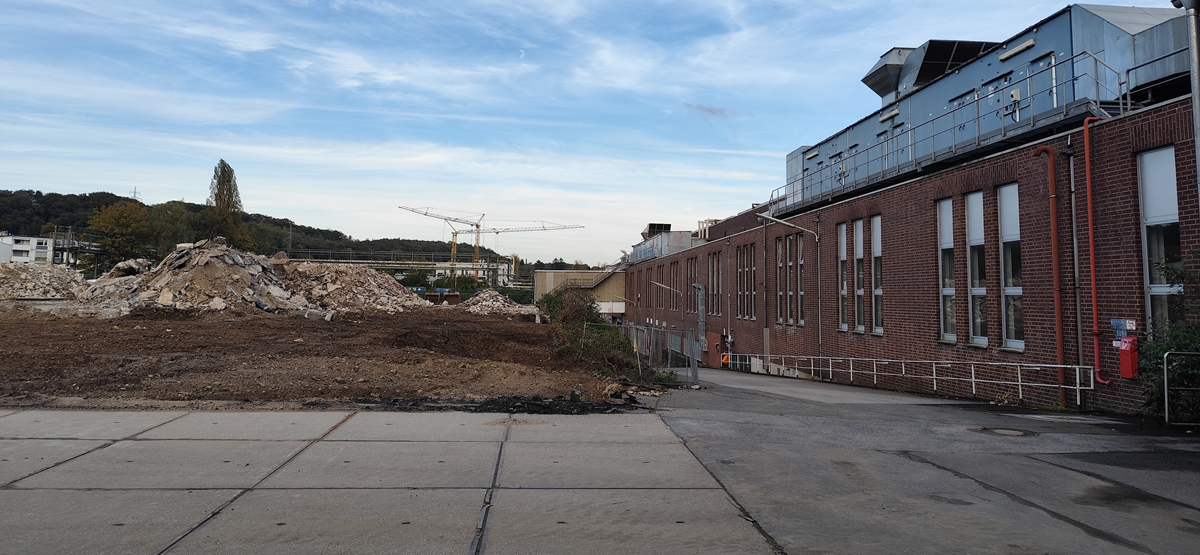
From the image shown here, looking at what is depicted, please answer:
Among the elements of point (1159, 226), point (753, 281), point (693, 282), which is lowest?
point (1159, 226)

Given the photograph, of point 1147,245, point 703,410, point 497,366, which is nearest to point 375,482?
point 703,410

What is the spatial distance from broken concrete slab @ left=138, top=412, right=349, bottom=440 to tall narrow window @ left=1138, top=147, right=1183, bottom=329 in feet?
41.2

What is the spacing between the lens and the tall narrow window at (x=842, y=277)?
2311cm

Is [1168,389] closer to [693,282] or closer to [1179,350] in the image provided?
[1179,350]

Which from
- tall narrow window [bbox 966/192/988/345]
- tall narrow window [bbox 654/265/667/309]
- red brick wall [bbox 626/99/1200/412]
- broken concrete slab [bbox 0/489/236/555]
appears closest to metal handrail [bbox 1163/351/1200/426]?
red brick wall [bbox 626/99/1200/412]

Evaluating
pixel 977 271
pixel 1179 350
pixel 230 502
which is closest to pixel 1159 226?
pixel 1179 350

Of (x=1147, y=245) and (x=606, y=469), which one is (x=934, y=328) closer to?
(x=1147, y=245)

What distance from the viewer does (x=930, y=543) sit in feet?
16.9

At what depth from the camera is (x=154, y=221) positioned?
90.2 meters

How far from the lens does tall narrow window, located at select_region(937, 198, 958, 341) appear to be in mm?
17344

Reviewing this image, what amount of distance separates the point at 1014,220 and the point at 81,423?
1690 cm

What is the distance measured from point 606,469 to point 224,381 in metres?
9.19

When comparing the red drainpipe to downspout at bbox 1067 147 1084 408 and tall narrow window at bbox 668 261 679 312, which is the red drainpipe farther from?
tall narrow window at bbox 668 261 679 312

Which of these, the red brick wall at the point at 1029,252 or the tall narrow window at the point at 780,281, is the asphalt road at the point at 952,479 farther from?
the tall narrow window at the point at 780,281
